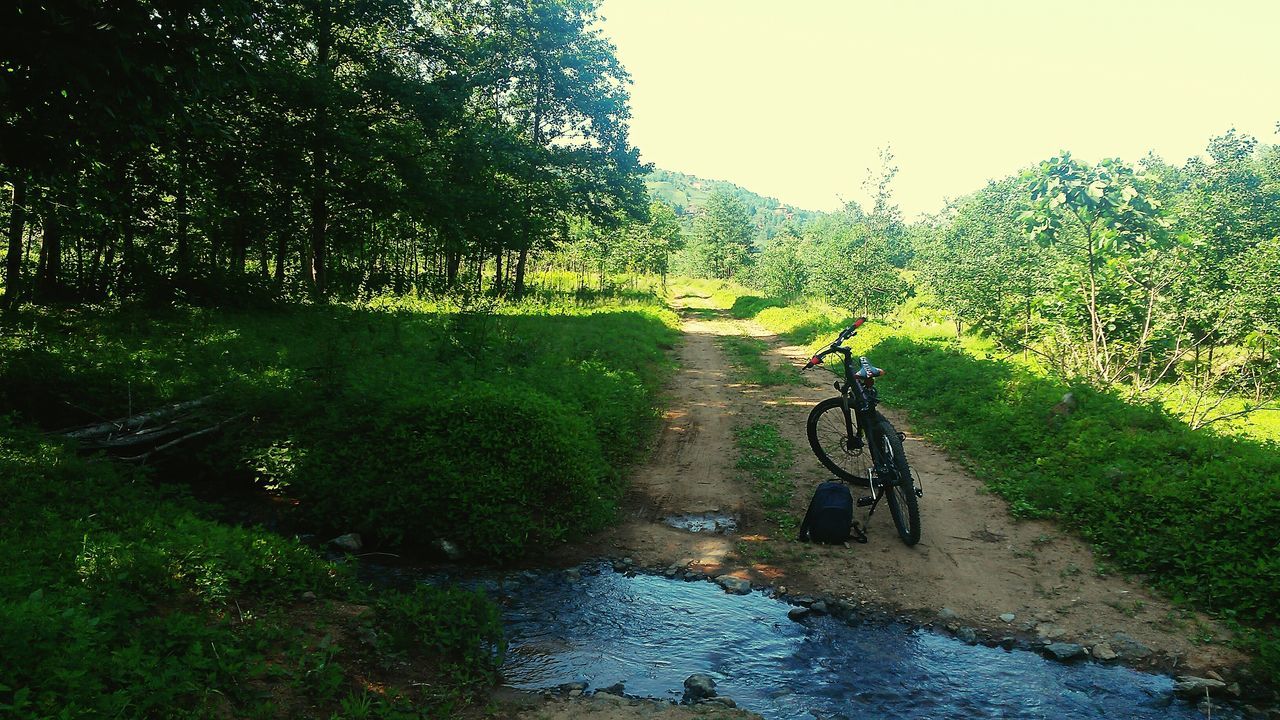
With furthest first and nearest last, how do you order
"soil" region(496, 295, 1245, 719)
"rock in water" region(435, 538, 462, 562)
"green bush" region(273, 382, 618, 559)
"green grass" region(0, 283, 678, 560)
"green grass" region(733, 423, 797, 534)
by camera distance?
"green grass" region(733, 423, 797, 534), "green grass" region(0, 283, 678, 560), "green bush" region(273, 382, 618, 559), "rock in water" region(435, 538, 462, 562), "soil" region(496, 295, 1245, 719)

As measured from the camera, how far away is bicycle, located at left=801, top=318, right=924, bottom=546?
6.72 meters

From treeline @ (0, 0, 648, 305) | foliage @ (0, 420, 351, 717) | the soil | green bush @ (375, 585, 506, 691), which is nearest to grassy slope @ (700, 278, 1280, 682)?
the soil

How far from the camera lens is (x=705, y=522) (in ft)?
24.0

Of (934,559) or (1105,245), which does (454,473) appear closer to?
(934,559)

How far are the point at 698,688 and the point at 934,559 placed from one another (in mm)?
3208

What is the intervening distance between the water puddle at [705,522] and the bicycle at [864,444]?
1521mm

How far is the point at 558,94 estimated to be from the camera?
2795 cm

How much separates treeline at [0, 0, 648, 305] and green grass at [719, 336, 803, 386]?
8785 millimetres

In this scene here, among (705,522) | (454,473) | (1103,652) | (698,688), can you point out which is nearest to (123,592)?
(454,473)

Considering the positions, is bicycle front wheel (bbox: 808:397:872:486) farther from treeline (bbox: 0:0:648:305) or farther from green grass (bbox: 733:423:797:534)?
treeline (bbox: 0:0:648:305)

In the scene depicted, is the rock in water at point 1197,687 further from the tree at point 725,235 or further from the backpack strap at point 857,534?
the tree at point 725,235

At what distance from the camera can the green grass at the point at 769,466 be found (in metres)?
7.50

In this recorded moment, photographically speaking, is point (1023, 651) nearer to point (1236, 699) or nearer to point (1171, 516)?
point (1236, 699)

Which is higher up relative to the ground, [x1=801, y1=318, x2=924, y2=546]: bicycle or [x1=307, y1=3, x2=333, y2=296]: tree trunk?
[x1=307, y1=3, x2=333, y2=296]: tree trunk
